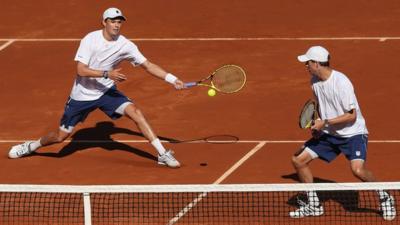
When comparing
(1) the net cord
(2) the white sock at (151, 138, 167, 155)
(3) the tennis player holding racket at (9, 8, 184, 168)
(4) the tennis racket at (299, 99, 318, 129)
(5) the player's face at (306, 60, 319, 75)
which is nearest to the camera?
(1) the net cord

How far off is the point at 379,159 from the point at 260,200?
91.4 inches

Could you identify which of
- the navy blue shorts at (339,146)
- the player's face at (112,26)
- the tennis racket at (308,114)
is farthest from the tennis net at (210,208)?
the player's face at (112,26)

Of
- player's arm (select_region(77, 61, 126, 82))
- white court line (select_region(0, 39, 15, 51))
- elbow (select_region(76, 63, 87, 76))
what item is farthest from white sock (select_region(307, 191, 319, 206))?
white court line (select_region(0, 39, 15, 51))

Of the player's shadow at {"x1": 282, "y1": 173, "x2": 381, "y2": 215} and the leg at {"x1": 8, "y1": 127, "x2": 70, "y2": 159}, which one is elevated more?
the leg at {"x1": 8, "y1": 127, "x2": 70, "y2": 159}

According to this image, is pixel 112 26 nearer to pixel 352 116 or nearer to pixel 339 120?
pixel 339 120

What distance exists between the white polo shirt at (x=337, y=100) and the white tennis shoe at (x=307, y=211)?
924 mm

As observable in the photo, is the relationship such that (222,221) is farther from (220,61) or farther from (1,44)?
(1,44)

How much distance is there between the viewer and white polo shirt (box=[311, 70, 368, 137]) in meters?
13.1

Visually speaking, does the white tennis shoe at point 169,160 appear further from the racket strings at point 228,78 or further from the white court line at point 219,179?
the racket strings at point 228,78

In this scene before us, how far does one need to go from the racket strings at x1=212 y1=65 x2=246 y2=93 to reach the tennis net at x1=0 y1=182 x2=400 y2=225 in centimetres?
153

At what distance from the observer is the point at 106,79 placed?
50.2 feet

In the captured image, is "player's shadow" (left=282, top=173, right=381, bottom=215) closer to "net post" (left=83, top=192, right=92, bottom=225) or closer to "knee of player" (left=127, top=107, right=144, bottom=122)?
"knee of player" (left=127, top=107, right=144, bottom=122)

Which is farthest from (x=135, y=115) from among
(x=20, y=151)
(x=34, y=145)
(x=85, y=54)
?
(x=20, y=151)

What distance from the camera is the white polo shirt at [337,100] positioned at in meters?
13.1
